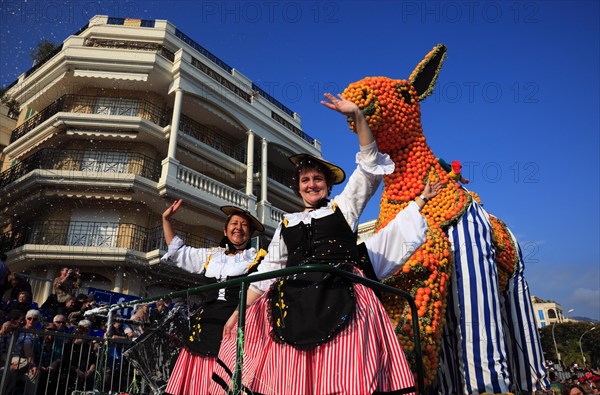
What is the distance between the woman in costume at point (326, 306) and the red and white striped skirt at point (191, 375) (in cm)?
13

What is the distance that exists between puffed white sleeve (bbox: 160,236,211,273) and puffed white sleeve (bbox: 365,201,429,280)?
1.60 m

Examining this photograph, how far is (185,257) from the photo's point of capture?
3.88 meters

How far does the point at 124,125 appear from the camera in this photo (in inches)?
612

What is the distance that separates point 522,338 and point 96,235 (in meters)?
14.1

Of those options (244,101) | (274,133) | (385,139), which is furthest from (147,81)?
(385,139)

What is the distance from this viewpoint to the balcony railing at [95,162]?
15852 mm

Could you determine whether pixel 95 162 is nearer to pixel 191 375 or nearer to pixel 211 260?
pixel 211 260

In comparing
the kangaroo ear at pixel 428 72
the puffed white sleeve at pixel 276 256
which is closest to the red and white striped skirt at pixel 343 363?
the puffed white sleeve at pixel 276 256

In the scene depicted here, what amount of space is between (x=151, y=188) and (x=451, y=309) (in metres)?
13.2

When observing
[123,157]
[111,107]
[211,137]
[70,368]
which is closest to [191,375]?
[70,368]

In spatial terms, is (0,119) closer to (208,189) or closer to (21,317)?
(208,189)

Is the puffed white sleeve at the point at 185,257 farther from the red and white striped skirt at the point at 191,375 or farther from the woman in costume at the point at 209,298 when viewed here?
the red and white striped skirt at the point at 191,375

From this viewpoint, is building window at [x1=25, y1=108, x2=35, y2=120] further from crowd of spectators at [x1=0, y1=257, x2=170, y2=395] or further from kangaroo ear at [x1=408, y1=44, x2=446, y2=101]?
kangaroo ear at [x1=408, y1=44, x2=446, y2=101]

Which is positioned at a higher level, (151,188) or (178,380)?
(151,188)
